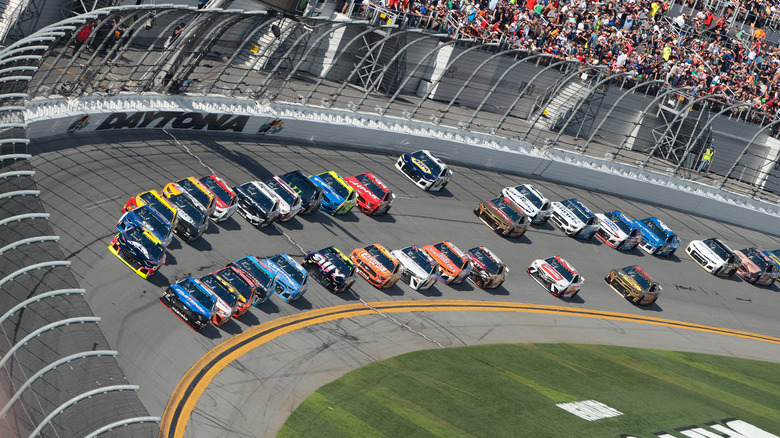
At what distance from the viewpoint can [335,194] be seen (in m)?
35.2

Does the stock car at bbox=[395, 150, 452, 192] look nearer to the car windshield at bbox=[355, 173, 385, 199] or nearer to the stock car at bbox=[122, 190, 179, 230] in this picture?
the car windshield at bbox=[355, 173, 385, 199]

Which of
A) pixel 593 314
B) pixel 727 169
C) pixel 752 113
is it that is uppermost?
pixel 752 113

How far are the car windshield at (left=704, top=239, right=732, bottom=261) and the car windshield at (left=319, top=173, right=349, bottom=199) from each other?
2233 centimetres

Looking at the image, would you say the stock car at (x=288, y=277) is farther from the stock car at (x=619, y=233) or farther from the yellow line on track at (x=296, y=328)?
the stock car at (x=619, y=233)

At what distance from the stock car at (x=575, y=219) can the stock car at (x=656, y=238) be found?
3.27m

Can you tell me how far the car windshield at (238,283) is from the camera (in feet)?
87.8

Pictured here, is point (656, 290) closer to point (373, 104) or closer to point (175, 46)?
point (373, 104)

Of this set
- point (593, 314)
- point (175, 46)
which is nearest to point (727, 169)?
point (593, 314)

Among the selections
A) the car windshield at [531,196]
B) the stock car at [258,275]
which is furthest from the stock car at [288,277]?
the car windshield at [531,196]

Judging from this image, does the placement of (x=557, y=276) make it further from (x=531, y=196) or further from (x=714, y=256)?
(x=714, y=256)

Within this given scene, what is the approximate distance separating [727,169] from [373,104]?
24.3 metres

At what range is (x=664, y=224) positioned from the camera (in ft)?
160

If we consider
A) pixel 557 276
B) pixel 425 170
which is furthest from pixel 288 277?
pixel 425 170

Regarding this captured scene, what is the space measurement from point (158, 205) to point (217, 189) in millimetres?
3212
